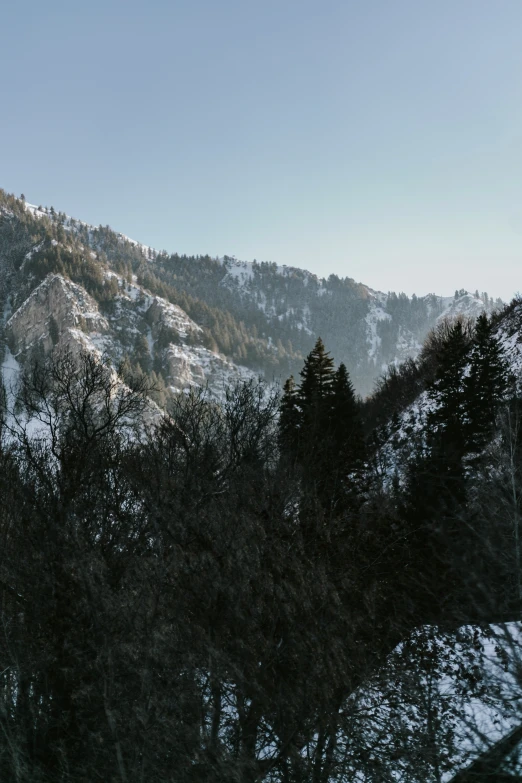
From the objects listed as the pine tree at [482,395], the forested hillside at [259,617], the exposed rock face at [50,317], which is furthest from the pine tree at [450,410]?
the exposed rock face at [50,317]

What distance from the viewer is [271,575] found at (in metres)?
11.7

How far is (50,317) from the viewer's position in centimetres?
15638

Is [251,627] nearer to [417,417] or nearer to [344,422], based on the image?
[344,422]

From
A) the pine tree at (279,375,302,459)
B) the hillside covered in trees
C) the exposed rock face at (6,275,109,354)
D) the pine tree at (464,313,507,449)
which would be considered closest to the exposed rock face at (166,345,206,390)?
the exposed rock face at (6,275,109,354)

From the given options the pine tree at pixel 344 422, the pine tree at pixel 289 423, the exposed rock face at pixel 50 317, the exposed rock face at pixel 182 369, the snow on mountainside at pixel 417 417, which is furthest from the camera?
the exposed rock face at pixel 182 369

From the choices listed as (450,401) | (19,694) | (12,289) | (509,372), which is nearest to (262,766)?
(19,694)

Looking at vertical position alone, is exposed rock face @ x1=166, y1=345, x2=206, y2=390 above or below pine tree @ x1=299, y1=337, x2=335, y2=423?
above

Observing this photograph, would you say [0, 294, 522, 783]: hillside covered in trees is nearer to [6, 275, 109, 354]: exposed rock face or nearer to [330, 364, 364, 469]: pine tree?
[330, 364, 364, 469]: pine tree

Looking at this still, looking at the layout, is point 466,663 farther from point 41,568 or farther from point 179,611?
point 41,568

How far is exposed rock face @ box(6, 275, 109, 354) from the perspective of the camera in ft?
506

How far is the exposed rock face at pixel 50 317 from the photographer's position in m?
154

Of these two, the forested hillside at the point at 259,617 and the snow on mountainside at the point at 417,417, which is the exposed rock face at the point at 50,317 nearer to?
the snow on mountainside at the point at 417,417

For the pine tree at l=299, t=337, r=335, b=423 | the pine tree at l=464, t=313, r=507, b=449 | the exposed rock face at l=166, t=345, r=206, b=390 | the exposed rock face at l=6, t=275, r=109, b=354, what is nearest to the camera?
the pine tree at l=464, t=313, r=507, b=449

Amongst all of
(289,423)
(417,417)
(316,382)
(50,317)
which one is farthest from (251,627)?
A: (50,317)
